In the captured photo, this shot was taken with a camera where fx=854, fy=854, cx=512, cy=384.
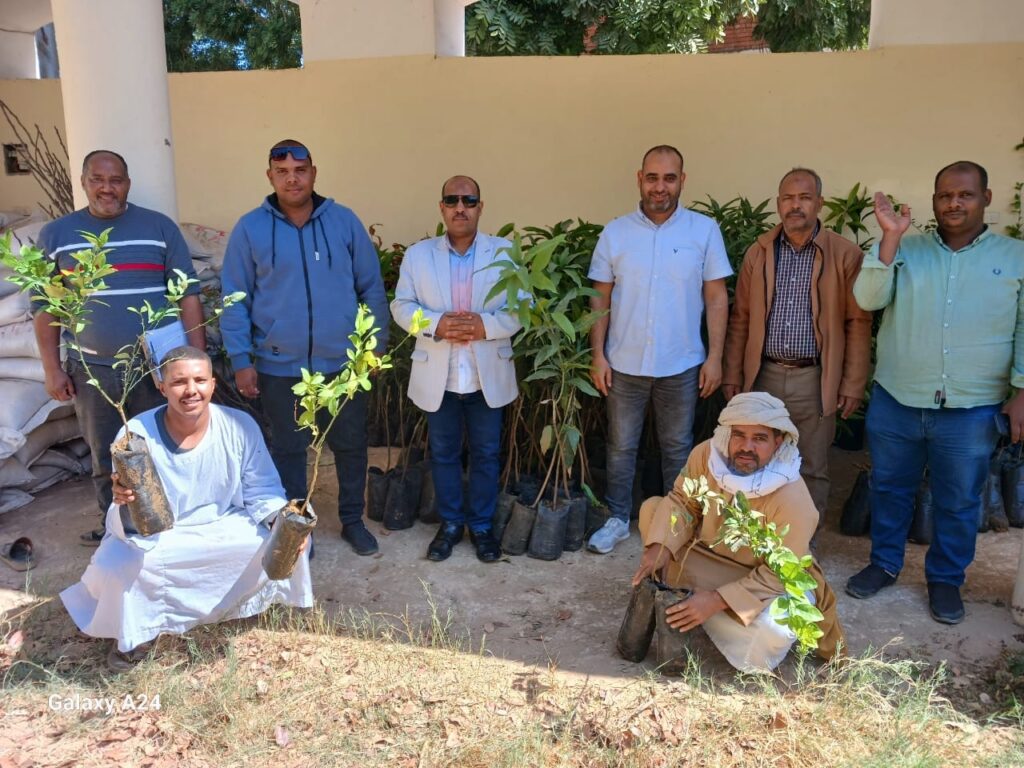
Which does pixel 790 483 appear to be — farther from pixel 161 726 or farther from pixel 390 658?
pixel 161 726

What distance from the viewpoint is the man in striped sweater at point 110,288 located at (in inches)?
134

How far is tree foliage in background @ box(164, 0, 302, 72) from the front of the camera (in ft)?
37.3

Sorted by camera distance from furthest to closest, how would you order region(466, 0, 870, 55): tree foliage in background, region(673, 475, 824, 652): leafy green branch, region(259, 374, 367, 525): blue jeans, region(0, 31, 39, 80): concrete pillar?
region(466, 0, 870, 55): tree foliage in background
region(0, 31, 39, 80): concrete pillar
region(259, 374, 367, 525): blue jeans
region(673, 475, 824, 652): leafy green branch

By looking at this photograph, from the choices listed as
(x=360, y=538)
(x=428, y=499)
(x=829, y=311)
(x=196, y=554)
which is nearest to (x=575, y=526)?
(x=428, y=499)

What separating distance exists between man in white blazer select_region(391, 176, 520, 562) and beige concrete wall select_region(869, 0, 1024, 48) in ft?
9.14

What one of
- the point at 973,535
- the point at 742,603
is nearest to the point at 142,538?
the point at 742,603

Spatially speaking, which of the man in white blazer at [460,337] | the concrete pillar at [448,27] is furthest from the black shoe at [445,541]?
the concrete pillar at [448,27]

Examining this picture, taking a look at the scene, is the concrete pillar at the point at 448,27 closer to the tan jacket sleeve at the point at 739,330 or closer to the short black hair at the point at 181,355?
the tan jacket sleeve at the point at 739,330

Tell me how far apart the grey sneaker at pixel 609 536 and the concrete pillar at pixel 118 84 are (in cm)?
248

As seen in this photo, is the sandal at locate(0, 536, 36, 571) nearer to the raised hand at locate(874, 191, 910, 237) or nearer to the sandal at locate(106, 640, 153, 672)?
the sandal at locate(106, 640, 153, 672)

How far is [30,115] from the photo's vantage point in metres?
6.16

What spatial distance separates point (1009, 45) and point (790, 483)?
332 centimetres

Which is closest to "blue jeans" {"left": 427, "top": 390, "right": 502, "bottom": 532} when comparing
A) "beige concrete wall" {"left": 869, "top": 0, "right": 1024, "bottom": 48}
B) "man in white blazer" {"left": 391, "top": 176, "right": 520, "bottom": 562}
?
"man in white blazer" {"left": 391, "top": 176, "right": 520, "bottom": 562}

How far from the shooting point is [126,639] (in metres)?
2.76
